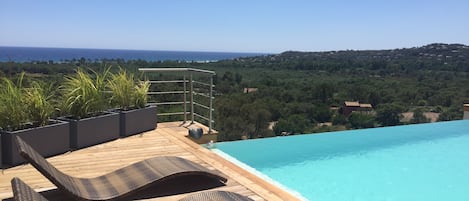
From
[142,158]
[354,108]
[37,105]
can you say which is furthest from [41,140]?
[354,108]

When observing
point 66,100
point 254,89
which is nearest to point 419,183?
point 66,100

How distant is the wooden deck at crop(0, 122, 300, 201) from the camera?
12.0 feet

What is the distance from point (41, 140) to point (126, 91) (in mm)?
1591

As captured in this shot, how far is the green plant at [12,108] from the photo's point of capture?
4332 mm

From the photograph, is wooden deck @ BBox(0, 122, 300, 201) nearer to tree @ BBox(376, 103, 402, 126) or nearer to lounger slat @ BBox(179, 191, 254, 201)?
lounger slat @ BBox(179, 191, 254, 201)

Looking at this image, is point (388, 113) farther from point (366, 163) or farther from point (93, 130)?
point (93, 130)

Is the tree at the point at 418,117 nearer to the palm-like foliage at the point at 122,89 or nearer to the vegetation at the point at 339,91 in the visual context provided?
the vegetation at the point at 339,91

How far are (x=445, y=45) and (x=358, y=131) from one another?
27036 mm

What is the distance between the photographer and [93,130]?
5.21m

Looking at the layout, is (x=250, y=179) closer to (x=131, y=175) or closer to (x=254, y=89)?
(x=131, y=175)

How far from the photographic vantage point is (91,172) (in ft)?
13.7

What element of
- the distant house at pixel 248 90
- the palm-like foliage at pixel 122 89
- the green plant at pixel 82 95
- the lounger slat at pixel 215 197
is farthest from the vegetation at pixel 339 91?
the lounger slat at pixel 215 197

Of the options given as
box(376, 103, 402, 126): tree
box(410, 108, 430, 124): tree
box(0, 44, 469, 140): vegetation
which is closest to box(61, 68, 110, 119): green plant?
box(0, 44, 469, 140): vegetation

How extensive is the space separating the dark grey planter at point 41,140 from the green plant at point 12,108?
167mm
